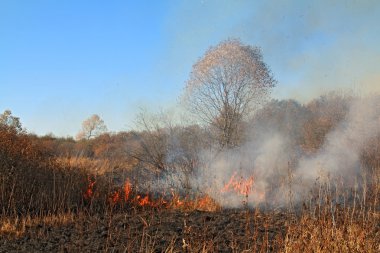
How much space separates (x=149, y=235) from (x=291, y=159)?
399 inches

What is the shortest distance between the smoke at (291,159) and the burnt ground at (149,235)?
206 inches

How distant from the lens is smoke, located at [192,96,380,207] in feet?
43.8

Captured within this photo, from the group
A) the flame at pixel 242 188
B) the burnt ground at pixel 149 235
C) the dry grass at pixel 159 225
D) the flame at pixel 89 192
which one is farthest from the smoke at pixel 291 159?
the burnt ground at pixel 149 235

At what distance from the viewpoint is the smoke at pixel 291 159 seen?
43.8 feet

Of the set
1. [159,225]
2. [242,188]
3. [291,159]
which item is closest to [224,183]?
[242,188]

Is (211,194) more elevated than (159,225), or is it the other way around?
(211,194)

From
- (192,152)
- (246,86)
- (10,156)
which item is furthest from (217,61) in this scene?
(10,156)

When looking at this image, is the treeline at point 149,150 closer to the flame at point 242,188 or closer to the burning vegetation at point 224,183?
the burning vegetation at point 224,183

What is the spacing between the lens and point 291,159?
1480 cm

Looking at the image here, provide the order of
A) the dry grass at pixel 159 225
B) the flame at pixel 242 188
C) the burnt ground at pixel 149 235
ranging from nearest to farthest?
the dry grass at pixel 159 225
the burnt ground at pixel 149 235
the flame at pixel 242 188

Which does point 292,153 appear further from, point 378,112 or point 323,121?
point 378,112

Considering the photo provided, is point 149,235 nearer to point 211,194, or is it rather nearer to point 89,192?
point 89,192

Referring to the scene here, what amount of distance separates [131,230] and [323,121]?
12.5 metres

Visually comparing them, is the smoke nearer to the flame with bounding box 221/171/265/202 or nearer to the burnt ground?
the flame with bounding box 221/171/265/202
